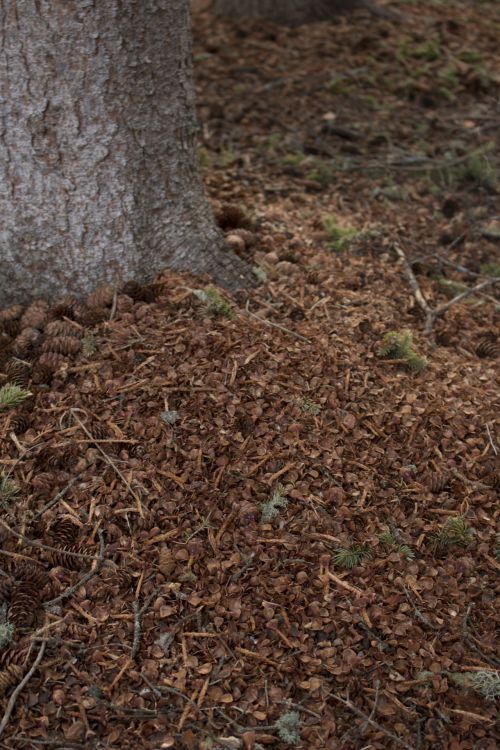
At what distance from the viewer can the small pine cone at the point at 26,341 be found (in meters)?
2.61

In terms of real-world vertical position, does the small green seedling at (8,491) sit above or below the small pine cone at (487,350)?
above

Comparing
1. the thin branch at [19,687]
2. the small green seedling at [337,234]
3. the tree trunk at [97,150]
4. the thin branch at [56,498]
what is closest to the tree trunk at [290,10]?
the small green seedling at [337,234]

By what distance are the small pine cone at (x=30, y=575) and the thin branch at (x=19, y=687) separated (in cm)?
17

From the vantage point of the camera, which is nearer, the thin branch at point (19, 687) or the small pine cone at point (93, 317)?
the thin branch at point (19, 687)

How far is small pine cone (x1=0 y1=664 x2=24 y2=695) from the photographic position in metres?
1.88

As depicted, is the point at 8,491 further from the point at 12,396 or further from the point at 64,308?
the point at 64,308

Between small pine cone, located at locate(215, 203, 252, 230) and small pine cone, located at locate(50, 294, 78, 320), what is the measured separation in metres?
0.87

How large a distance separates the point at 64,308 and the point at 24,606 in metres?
1.13

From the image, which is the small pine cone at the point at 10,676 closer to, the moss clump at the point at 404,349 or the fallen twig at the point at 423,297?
the moss clump at the point at 404,349

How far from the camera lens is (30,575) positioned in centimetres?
207

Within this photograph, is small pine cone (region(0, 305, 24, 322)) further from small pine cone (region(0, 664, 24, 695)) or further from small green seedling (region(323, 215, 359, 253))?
small green seedling (region(323, 215, 359, 253))

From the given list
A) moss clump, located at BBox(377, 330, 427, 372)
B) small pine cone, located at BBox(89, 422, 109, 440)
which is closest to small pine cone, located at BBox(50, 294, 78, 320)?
small pine cone, located at BBox(89, 422, 109, 440)

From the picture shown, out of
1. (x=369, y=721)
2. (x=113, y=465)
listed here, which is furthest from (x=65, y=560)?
(x=369, y=721)

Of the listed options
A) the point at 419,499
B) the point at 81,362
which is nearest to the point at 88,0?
the point at 81,362
